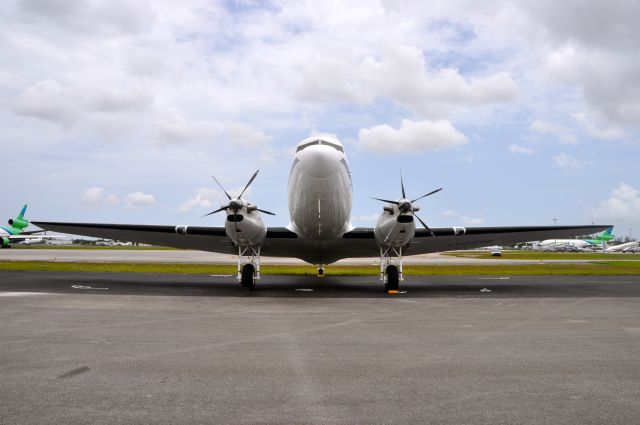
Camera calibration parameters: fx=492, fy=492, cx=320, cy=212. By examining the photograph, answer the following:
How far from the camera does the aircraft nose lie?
16.6 metres

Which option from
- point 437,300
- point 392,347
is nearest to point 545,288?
point 437,300

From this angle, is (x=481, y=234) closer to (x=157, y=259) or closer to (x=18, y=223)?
(x=157, y=259)

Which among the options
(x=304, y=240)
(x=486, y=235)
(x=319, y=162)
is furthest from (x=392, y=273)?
(x=486, y=235)

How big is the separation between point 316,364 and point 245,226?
1220cm

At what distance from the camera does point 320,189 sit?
17.1 m

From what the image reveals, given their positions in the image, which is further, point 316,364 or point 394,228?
point 394,228

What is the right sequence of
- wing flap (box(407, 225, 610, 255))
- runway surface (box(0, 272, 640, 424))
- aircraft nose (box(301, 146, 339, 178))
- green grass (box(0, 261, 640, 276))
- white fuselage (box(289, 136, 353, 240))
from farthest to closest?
green grass (box(0, 261, 640, 276)) < wing flap (box(407, 225, 610, 255)) < white fuselage (box(289, 136, 353, 240)) < aircraft nose (box(301, 146, 339, 178)) < runway surface (box(0, 272, 640, 424))

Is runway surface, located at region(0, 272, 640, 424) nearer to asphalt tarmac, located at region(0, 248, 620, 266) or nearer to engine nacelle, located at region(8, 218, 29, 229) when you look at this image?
asphalt tarmac, located at region(0, 248, 620, 266)

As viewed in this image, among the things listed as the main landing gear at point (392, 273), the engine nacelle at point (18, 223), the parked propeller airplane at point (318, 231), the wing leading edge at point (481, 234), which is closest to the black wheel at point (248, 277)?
the parked propeller airplane at point (318, 231)

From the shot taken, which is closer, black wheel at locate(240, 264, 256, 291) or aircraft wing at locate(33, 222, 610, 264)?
black wheel at locate(240, 264, 256, 291)

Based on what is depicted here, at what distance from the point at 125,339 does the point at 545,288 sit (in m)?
17.5

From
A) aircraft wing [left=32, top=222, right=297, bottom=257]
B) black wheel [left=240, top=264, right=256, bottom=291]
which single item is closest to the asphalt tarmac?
aircraft wing [left=32, top=222, right=297, bottom=257]

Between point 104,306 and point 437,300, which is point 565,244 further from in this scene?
point 104,306

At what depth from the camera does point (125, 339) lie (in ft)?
26.9
